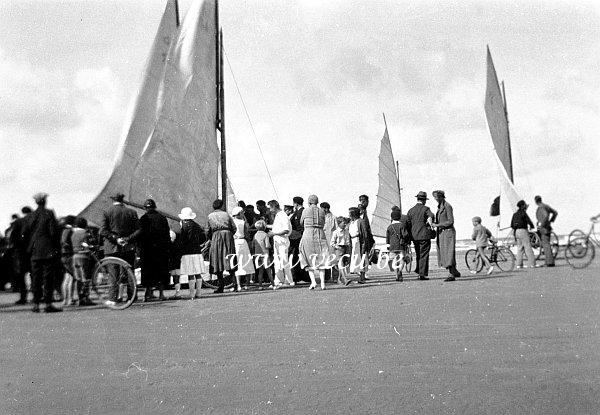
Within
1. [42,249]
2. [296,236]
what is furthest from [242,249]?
[42,249]

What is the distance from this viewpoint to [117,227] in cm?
974

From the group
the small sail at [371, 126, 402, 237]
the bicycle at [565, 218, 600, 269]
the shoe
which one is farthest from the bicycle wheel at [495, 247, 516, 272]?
the small sail at [371, 126, 402, 237]

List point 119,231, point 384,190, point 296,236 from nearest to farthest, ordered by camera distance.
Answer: point 119,231 → point 296,236 → point 384,190

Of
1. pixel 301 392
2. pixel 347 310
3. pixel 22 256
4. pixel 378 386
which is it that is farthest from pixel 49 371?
pixel 347 310

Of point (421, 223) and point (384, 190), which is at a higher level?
point (384, 190)

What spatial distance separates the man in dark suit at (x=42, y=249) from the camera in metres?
7.54

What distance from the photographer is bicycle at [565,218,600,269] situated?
1231 centimetres

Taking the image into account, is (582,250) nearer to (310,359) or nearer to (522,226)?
(522,226)

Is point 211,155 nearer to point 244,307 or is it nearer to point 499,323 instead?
point 244,307

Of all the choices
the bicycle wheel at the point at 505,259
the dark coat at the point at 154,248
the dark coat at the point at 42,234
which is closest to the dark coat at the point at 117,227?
the dark coat at the point at 154,248

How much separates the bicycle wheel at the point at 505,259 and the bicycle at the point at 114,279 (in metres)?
9.37

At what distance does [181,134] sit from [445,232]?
5981mm

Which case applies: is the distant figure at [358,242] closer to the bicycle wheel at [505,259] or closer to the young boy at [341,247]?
the young boy at [341,247]

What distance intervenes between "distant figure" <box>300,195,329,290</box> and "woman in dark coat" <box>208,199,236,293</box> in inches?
49.1
